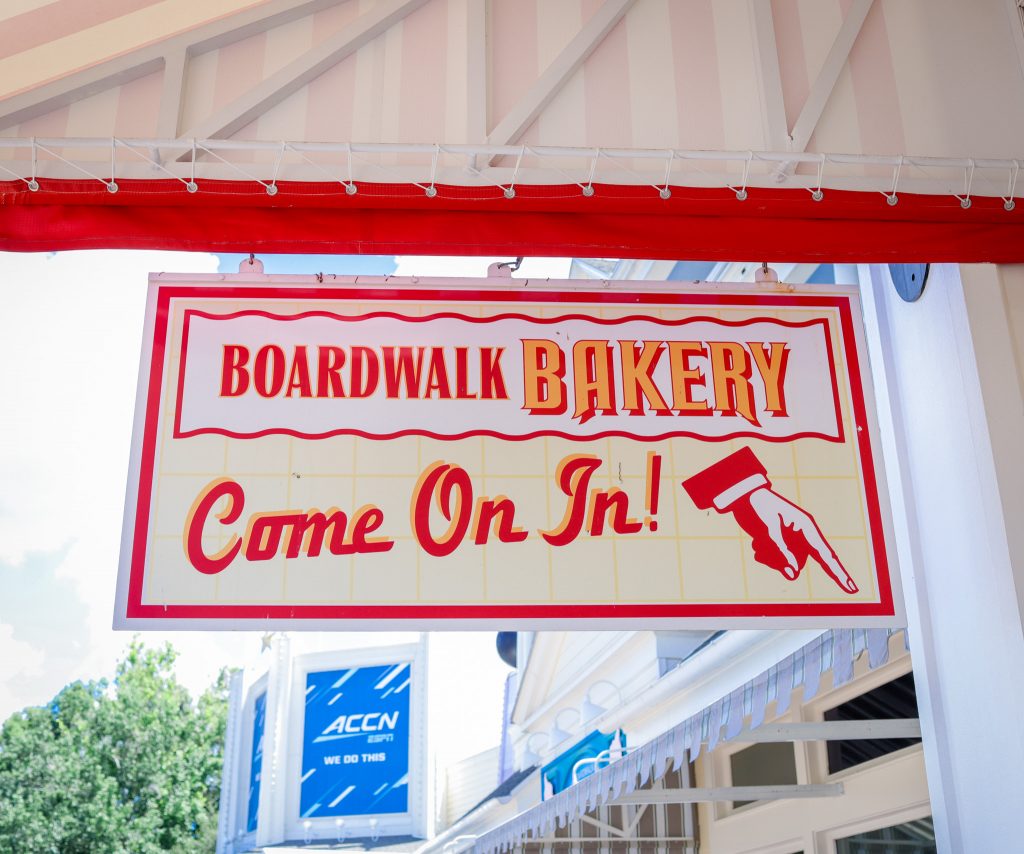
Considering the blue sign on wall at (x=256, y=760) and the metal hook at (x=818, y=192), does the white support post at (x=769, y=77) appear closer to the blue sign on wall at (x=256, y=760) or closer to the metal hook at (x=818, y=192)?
the metal hook at (x=818, y=192)

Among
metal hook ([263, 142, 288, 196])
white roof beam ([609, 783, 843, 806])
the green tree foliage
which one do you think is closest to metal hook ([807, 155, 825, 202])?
metal hook ([263, 142, 288, 196])

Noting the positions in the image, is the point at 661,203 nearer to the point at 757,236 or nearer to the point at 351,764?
the point at 757,236

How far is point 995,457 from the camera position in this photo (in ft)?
11.7

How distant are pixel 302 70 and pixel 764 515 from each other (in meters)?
2.25

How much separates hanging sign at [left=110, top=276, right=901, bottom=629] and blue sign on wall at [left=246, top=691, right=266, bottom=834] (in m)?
16.0

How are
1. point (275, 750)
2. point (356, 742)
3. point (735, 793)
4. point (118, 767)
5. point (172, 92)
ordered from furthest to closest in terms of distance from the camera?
point (118, 767) → point (275, 750) → point (356, 742) → point (735, 793) → point (172, 92)

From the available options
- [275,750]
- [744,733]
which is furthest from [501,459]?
[275,750]

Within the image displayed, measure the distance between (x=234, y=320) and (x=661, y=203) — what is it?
4.95 ft

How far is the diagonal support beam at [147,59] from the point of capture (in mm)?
3627

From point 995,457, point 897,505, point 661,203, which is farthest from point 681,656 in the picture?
point 661,203

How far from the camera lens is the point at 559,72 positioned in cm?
376

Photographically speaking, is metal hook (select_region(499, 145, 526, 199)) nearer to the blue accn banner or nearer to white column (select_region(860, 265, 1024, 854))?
white column (select_region(860, 265, 1024, 854))

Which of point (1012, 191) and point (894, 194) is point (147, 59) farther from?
point (1012, 191)

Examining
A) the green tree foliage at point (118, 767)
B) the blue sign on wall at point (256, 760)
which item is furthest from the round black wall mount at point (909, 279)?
the green tree foliage at point (118, 767)
